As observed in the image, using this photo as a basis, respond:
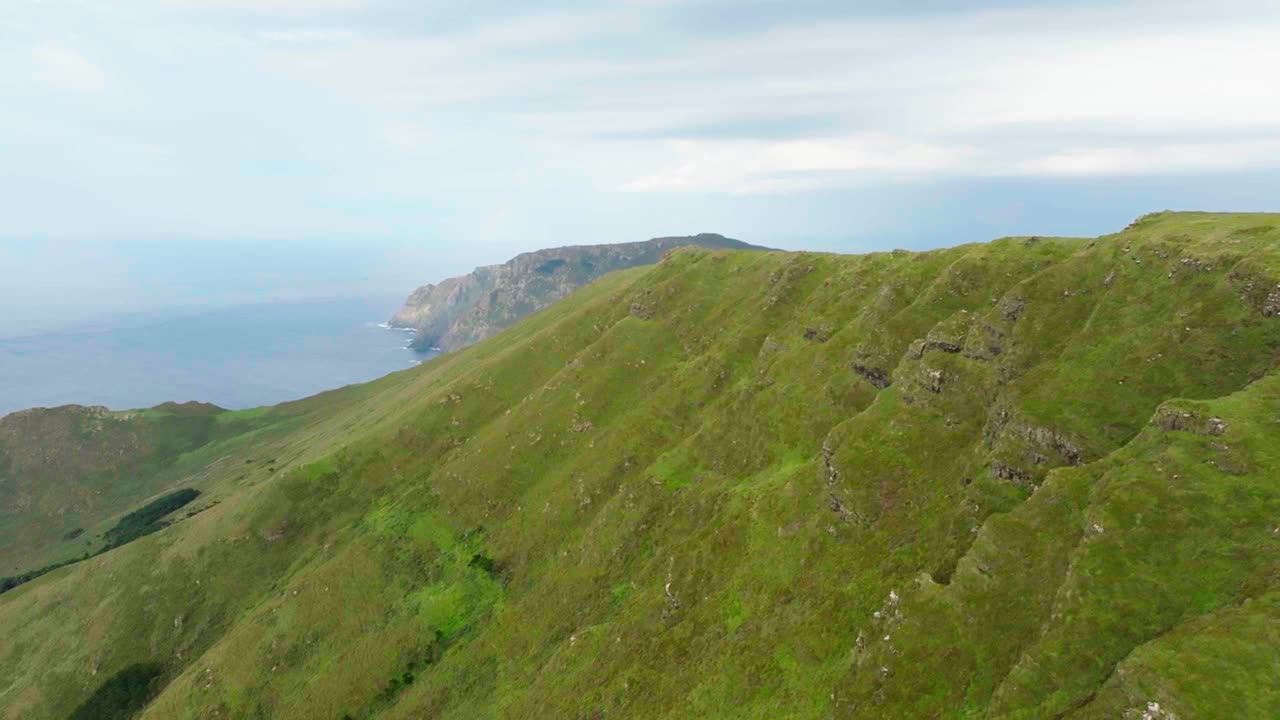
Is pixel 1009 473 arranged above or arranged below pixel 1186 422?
below

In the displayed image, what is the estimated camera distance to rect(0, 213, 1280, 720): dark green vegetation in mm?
45469

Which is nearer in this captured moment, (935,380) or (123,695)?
(935,380)

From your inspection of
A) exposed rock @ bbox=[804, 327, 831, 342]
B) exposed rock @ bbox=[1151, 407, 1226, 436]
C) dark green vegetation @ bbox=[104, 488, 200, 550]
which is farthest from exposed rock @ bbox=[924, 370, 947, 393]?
dark green vegetation @ bbox=[104, 488, 200, 550]

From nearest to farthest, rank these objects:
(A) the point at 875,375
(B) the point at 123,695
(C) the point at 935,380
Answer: (C) the point at 935,380, (A) the point at 875,375, (B) the point at 123,695

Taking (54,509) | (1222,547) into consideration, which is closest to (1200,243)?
(1222,547)

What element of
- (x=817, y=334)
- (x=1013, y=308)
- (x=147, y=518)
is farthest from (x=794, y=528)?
(x=147, y=518)

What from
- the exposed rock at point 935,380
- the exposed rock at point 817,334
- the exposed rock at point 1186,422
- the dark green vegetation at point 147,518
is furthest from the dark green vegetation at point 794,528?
the dark green vegetation at point 147,518

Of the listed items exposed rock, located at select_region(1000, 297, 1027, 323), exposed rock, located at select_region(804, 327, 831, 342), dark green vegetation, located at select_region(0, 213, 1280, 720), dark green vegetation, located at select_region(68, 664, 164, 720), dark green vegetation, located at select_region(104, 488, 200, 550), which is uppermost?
exposed rock, located at select_region(1000, 297, 1027, 323)

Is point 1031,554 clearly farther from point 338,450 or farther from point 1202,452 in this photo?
point 338,450

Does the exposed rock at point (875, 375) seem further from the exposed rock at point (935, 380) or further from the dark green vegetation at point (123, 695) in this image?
the dark green vegetation at point (123, 695)

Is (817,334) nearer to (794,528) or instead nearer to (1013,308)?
(1013,308)

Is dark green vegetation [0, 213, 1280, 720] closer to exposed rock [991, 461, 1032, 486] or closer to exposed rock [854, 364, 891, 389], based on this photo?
exposed rock [991, 461, 1032, 486]

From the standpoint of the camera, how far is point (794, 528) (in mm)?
73562

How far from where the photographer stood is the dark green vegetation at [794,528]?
45.5 metres
